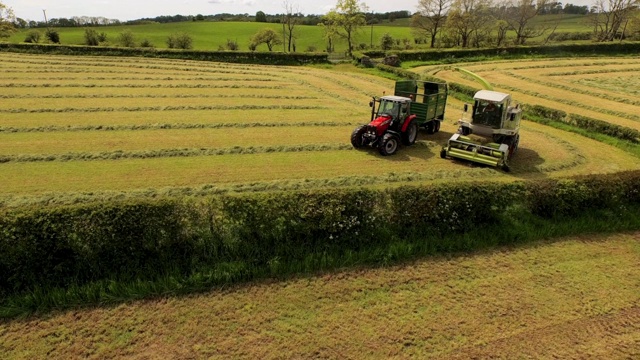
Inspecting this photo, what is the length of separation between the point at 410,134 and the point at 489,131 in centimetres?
315

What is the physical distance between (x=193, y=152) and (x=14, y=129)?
9.27m

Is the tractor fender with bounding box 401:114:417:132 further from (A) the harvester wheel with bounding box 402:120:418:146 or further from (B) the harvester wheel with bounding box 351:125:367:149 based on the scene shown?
(B) the harvester wheel with bounding box 351:125:367:149

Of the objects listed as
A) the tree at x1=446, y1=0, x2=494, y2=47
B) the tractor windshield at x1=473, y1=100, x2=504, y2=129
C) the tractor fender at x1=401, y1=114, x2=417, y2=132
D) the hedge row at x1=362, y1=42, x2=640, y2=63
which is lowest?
the tractor fender at x1=401, y1=114, x2=417, y2=132

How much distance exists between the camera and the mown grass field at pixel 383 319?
6762 millimetres

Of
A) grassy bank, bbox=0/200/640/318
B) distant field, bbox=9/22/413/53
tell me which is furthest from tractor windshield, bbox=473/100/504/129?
distant field, bbox=9/22/413/53

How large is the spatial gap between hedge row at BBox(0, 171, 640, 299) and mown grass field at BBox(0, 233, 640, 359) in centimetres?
86

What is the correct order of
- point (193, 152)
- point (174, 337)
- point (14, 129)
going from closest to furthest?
point (174, 337), point (193, 152), point (14, 129)

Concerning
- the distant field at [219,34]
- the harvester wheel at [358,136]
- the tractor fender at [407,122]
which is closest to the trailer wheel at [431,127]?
the tractor fender at [407,122]

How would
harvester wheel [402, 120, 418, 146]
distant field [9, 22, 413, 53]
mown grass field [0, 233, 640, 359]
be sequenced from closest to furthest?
mown grass field [0, 233, 640, 359] → harvester wheel [402, 120, 418, 146] → distant field [9, 22, 413, 53]

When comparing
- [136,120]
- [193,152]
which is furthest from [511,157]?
[136,120]

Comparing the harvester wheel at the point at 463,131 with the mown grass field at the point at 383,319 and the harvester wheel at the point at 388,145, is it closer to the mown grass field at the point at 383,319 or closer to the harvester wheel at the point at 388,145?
the harvester wheel at the point at 388,145

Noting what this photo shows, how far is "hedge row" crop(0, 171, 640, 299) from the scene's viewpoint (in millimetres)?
7797

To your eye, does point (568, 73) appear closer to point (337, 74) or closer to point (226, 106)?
point (337, 74)

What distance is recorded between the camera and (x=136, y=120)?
20.0 meters
